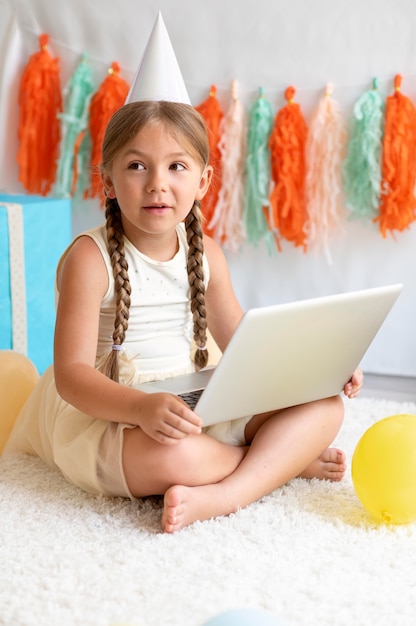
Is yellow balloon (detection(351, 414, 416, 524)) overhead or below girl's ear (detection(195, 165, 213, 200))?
below

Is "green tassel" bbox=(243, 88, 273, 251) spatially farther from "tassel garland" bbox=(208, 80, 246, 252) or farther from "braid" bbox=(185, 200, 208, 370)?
"braid" bbox=(185, 200, 208, 370)

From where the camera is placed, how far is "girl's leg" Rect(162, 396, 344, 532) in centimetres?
111

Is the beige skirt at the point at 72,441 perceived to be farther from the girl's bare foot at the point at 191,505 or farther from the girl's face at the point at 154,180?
the girl's face at the point at 154,180

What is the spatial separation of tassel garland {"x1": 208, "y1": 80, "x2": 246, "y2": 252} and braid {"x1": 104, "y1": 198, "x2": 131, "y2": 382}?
0.81m

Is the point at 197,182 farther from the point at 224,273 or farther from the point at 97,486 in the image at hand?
the point at 97,486

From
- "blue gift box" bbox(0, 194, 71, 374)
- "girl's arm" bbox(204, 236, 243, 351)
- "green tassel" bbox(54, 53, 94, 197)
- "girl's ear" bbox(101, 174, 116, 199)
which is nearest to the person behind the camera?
"girl's ear" bbox(101, 174, 116, 199)

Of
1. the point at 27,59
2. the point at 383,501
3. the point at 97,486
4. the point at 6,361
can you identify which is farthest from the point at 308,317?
the point at 27,59

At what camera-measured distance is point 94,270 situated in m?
1.24

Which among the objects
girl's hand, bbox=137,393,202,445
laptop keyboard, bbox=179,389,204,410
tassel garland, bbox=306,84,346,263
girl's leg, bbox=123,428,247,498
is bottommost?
girl's leg, bbox=123,428,247,498

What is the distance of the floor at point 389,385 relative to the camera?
2.01 metres

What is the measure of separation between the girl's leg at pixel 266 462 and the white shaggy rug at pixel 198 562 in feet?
0.06

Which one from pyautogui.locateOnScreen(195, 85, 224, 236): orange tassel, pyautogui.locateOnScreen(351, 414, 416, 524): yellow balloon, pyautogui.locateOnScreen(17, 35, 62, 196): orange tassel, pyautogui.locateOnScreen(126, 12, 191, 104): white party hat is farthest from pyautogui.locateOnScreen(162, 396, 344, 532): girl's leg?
→ pyautogui.locateOnScreen(17, 35, 62, 196): orange tassel

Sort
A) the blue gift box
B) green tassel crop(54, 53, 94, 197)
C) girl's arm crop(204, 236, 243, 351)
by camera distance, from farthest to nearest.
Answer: green tassel crop(54, 53, 94, 197), the blue gift box, girl's arm crop(204, 236, 243, 351)

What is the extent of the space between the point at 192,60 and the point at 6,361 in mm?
958
